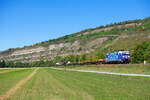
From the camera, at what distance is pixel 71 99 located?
407 inches

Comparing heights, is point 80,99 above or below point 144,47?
below

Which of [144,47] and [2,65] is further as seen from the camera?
[2,65]

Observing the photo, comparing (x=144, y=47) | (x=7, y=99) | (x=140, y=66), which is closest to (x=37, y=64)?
(x=144, y=47)

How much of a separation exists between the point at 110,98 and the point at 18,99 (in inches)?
175

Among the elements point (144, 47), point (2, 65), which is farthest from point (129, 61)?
point (2, 65)

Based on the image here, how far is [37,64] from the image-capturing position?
165375 mm

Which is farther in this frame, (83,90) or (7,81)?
(7,81)

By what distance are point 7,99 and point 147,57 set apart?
45.1 m

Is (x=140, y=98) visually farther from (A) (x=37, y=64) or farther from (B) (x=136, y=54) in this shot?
(A) (x=37, y=64)

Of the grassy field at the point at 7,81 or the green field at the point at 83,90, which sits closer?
the green field at the point at 83,90

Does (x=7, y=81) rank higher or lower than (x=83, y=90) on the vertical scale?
lower

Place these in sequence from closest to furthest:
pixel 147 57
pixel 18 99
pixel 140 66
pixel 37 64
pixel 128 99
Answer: pixel 128 99
pixel 18 99
pixel 140 66
pixel 147 57
pixel 37 64

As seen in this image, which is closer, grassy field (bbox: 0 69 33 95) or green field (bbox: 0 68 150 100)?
green field (bbox: 0 68 150 100)

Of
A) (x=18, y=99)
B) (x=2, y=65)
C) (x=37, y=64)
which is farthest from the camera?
(x=37, y=64)
